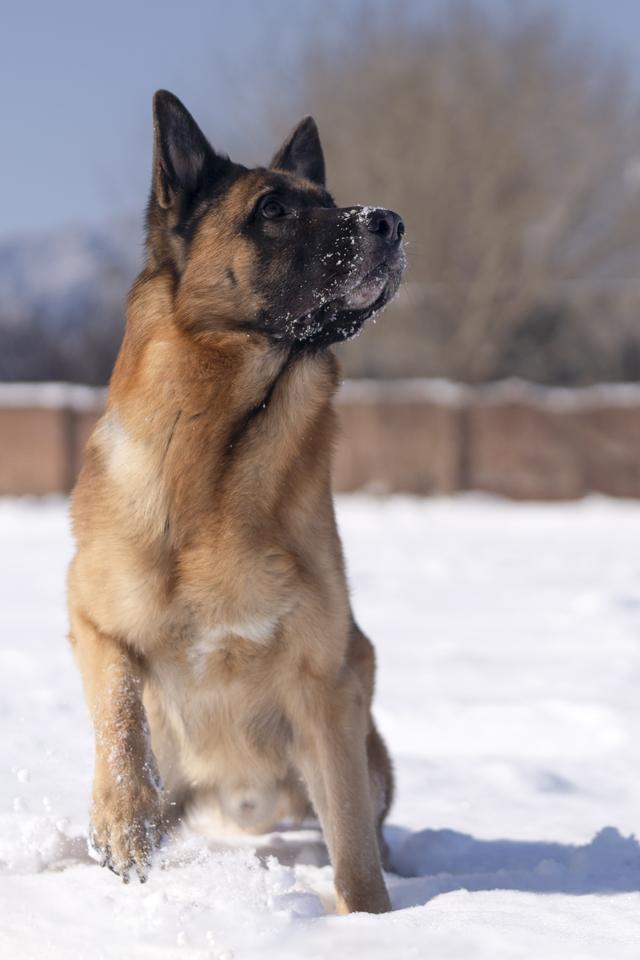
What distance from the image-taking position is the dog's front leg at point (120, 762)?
102 inches

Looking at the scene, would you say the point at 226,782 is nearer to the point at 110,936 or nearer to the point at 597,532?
the point at 110,936

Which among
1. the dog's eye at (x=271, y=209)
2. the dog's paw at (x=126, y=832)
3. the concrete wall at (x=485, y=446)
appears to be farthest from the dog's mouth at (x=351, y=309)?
the concrete wall at (x=485, y=446)

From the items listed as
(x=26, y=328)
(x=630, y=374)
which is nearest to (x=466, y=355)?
(x=630, y=374)

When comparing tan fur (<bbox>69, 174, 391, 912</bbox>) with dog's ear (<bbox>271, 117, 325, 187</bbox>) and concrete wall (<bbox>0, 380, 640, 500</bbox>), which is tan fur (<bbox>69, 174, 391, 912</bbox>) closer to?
dog's ear (<bbox>271, 117, 325, 187</bbox>)

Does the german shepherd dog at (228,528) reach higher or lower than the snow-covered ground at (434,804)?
higher

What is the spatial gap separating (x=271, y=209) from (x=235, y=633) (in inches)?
47.6

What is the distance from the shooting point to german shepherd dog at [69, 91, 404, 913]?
9.24ft

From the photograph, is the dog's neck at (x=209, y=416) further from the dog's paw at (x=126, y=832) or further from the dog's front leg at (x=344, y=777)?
the dog's paw at (x=126, y=832)

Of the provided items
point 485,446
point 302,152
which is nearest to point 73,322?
point 485,446

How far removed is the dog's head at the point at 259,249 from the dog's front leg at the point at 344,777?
98 centimetres

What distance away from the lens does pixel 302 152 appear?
3.79 meters

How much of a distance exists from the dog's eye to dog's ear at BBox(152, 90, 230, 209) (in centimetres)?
22

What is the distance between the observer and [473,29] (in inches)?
1086

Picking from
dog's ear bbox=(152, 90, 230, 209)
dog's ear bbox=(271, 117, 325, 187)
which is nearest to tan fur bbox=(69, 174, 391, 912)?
dog's ear bbox=(152, 90, 230, 209)
